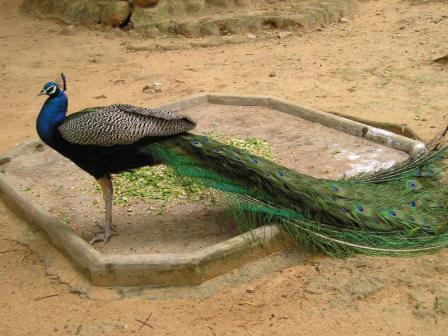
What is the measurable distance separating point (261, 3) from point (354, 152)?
5.94 meters

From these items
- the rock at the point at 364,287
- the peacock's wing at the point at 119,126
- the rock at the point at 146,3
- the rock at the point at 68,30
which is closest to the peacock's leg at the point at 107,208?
the peacock's wing at the point at 119,126

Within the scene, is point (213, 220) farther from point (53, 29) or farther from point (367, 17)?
point (53, 29)

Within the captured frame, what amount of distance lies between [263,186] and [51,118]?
5.06 feet

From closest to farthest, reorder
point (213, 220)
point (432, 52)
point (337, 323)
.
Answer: point (337, 323)
point (213, 220)
point (432, 52)

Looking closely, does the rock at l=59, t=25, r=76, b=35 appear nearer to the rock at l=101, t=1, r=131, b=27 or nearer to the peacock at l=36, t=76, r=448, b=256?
the rock at l=101, t=1, r=131, b=27

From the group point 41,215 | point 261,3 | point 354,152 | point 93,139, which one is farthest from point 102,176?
point 261,3

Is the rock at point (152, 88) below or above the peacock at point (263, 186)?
below

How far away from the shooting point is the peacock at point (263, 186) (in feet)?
13.6

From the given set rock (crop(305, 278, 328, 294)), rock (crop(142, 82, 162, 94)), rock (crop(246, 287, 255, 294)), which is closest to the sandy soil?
rock (crop(246, 287, 255, 294))

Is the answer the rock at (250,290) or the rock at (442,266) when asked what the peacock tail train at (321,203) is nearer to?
the rock at (442,266)

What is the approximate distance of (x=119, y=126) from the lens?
4281 mm

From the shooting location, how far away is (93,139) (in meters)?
4.26

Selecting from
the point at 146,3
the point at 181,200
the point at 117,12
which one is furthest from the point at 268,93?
the point at 117,12

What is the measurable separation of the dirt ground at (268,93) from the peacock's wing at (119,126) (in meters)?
1.00
